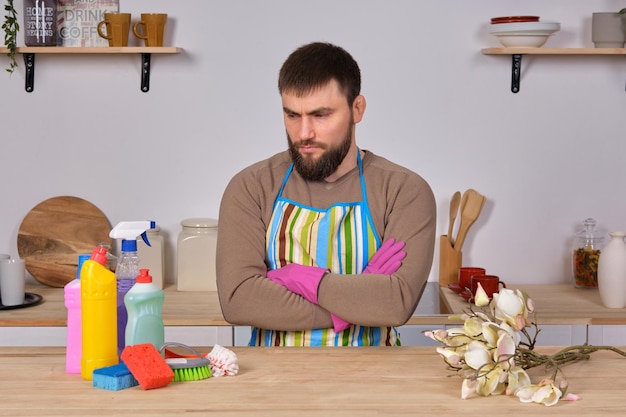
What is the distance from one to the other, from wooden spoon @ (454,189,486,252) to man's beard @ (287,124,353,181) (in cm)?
123

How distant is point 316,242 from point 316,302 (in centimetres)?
20

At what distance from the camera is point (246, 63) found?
3.48 m

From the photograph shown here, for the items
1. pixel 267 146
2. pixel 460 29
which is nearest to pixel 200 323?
pixel 267 146

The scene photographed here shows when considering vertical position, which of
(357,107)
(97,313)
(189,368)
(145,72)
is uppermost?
(145,72)

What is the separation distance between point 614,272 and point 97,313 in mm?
1936

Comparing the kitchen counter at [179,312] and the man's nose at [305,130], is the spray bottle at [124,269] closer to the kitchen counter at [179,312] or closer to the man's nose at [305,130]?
the man's nose at [305,130]

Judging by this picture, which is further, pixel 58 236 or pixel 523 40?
pixel 58 236

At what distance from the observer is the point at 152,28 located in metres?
3.31

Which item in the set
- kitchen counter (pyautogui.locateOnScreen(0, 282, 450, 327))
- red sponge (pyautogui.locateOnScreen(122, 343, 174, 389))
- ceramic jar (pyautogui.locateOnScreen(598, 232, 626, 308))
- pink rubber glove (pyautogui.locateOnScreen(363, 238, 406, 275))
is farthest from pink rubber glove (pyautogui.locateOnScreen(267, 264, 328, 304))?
ceramic jar (pyautogui.locateOnScreen(598, 232, 626, 308))

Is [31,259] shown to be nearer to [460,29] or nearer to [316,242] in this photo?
[316,242]

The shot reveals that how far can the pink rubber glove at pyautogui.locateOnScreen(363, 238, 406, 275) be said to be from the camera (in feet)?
7.20

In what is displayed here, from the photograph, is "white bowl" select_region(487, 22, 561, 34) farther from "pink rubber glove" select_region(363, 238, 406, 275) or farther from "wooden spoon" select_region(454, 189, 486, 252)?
"pink rubber glove" select_region(363, 238, 406, 275)

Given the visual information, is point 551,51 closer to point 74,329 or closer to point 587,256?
point 587,256

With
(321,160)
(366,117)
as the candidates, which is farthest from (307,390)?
(366,117)
